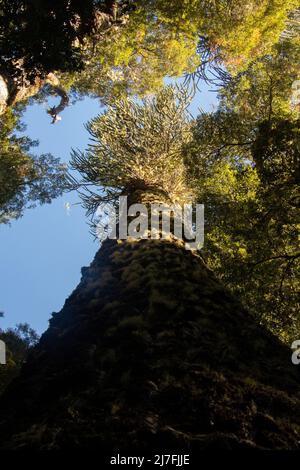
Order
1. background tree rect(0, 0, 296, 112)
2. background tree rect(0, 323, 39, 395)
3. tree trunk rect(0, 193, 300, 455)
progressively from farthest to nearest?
background tree rect(0, 323, 39, 395) → background tree rect(0, 0, 296, 112) → tree trunk rect(0, 193, 300, 455)

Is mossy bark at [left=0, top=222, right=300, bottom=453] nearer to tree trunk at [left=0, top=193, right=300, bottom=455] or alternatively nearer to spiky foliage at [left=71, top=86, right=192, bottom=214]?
tree trunk at [left=0, top=193, right=300, bottom=455]

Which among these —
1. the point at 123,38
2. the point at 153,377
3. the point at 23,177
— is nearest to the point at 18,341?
the point at 23,177

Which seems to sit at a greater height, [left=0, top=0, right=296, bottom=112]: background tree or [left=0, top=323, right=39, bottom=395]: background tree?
[left=0, top=0, right=296, bottom=112]: background tree

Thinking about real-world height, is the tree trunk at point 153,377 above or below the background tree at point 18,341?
below

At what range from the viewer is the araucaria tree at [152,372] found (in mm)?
1775

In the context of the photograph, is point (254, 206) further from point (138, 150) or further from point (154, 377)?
point (154, 377)

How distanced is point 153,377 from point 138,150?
6996 mm

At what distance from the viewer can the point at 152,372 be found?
2305mm

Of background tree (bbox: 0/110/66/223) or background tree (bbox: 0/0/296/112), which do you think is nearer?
background tree (bbox: 0/0/296/112)

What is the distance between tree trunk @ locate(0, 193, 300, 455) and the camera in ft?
5.80

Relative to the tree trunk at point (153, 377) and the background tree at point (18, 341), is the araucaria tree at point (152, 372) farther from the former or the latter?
the background tree at point (18, 341)

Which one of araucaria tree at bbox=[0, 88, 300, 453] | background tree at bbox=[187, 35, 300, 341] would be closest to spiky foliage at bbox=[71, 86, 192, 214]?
background tree at bbox=[187, 35, 300, 341]

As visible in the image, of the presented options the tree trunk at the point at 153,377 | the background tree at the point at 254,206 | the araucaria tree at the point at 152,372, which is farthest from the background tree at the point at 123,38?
the tree trunk at the point at 153,377

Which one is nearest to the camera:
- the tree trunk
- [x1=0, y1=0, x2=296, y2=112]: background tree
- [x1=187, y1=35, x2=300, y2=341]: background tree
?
the tree trunk
